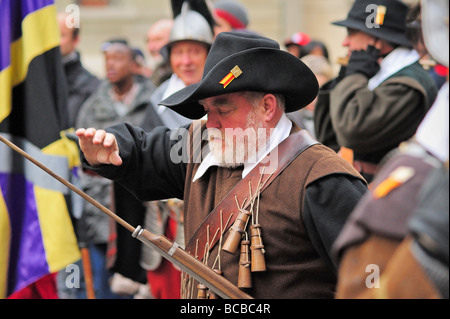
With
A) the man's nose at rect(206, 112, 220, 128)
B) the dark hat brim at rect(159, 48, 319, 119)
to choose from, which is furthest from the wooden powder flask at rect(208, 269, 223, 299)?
the dark hat brim at rect(159, 48, 319, 119)

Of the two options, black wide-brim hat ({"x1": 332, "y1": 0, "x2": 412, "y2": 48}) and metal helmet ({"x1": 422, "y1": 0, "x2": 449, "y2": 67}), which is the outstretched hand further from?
black wide-brim hat ({"x1": 332, "y1": 0, "x2": 412, "y2": 48})

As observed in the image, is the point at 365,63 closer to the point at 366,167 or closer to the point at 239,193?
the point at 366,167

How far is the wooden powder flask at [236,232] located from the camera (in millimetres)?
3170

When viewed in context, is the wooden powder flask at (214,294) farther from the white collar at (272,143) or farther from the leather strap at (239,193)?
the white collar at (272,143)

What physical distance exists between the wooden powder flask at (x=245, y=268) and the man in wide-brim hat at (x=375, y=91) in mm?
1679

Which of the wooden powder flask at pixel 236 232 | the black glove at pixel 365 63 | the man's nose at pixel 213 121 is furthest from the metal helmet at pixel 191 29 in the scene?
the wooden powder flask at pixel 236 232

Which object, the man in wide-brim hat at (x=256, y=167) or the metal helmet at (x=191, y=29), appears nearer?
the man in wide-brim hat at (x=256, y=167)

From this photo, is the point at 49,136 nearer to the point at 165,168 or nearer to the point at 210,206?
the point at 165,168

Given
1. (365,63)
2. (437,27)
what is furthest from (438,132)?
(365,63)

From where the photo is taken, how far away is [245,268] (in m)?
3.13

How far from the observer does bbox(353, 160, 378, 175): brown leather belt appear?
4742 mm

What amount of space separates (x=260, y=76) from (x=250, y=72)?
46mm

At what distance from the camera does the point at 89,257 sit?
6.50 meters

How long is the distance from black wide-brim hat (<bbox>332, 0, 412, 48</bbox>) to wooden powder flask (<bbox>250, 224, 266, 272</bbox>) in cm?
214
